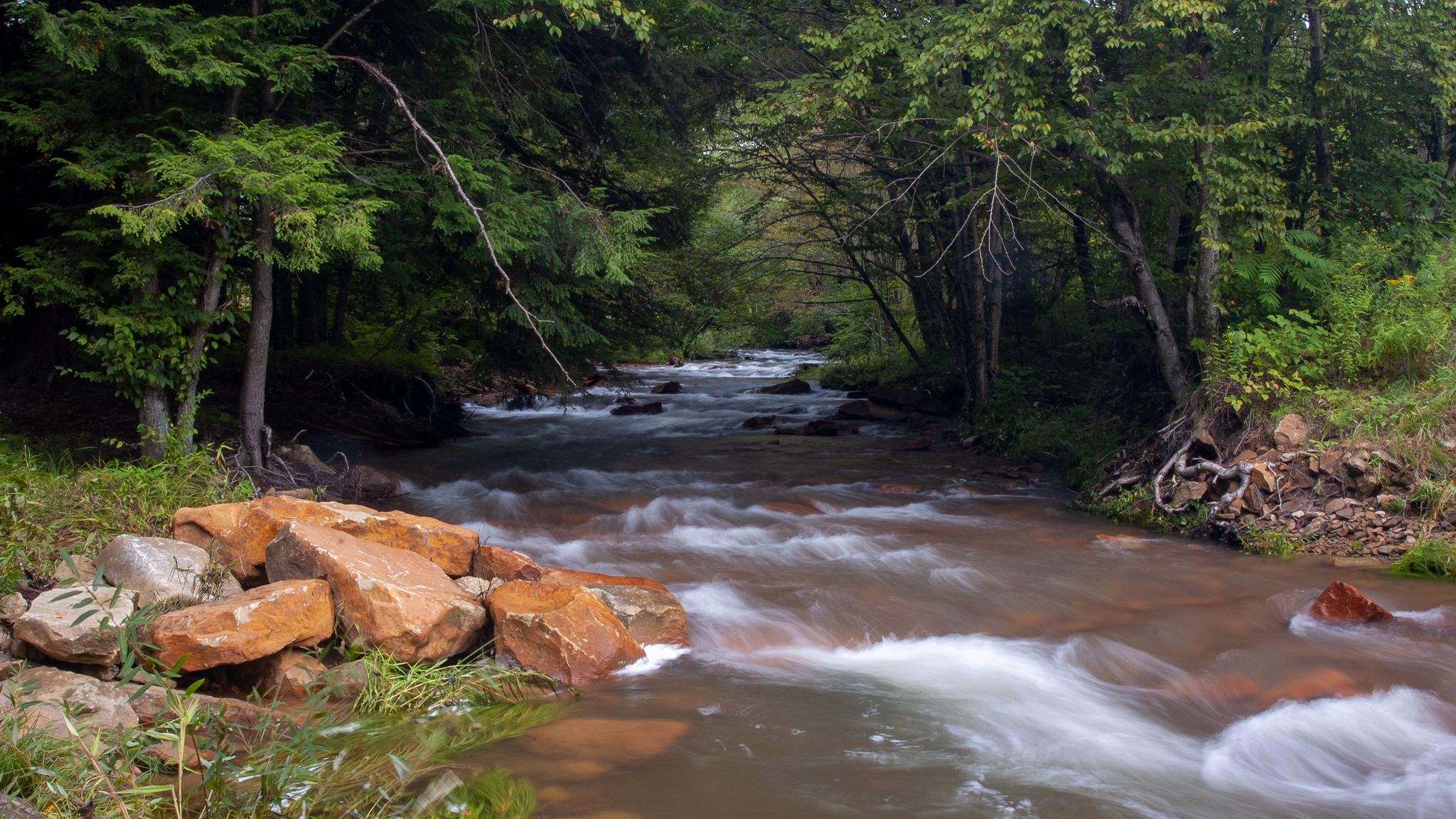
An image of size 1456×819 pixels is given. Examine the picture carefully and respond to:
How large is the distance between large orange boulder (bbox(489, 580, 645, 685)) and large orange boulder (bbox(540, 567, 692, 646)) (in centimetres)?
19

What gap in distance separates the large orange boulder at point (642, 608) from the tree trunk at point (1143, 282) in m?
7.00

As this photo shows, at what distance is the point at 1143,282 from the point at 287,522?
365 inches

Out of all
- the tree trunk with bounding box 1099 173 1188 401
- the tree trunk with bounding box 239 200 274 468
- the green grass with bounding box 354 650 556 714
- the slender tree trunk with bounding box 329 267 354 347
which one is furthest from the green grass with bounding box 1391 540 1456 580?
the slender tree trunk with bounding box 329 267 354 347

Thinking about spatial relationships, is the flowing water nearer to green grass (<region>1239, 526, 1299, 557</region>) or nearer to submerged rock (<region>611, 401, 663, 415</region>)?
green grass (<region>1239, 526, 1299, 557</region>)

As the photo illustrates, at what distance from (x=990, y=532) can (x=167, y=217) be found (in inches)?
312

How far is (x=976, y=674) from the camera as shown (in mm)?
6184

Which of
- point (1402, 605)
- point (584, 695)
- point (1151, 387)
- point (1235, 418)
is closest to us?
point (584, 695)

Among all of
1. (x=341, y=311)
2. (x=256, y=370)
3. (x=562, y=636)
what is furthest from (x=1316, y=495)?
(x=341, y=311)

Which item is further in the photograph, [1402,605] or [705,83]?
[705,83]

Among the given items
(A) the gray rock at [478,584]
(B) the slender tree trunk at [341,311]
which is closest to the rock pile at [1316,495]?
(A) the gray rock at [478,584]

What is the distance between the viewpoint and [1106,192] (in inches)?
432

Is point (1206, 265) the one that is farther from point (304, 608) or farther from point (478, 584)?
point (304, 608)

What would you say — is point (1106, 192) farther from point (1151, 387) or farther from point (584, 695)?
point (584, 695)

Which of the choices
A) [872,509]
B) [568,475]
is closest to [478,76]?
[568,475]
